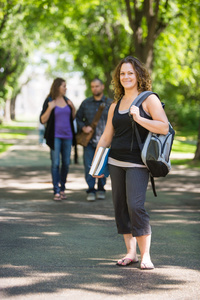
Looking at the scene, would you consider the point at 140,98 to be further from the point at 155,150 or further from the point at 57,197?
the point at 57,197

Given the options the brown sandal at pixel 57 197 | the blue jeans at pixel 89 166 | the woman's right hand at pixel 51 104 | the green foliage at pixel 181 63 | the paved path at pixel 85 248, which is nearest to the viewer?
the paved path at pixel 85 248

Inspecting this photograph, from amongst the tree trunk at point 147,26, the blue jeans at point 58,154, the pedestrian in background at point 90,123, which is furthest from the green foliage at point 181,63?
the blue jeans at point 58,154

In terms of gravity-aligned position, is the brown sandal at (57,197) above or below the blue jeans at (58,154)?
below

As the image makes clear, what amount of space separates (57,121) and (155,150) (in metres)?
4.26

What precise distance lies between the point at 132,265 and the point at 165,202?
3.77 metres

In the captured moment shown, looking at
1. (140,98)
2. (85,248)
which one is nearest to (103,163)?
(140,98)

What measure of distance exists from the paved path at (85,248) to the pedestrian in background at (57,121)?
788mm

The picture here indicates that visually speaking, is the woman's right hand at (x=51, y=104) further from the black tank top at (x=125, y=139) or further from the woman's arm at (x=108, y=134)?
the black tank top at (x=125, y=139)

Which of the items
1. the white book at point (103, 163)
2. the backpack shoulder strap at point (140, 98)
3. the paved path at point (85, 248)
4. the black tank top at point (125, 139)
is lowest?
the paved path at point (85, 248)

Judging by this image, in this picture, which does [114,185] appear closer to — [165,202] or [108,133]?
[108,133]

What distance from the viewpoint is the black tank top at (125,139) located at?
4625mm

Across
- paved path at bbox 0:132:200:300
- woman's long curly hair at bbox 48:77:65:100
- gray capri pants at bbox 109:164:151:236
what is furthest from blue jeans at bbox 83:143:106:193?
gray capri pants at bbox 109:164:151:236

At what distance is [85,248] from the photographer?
5.55 metres

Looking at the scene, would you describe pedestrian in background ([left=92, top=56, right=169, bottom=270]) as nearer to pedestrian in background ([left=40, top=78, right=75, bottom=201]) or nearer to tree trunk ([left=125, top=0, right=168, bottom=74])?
pedestrian in background ([left=40, top=78, right=75, bottom=201])
